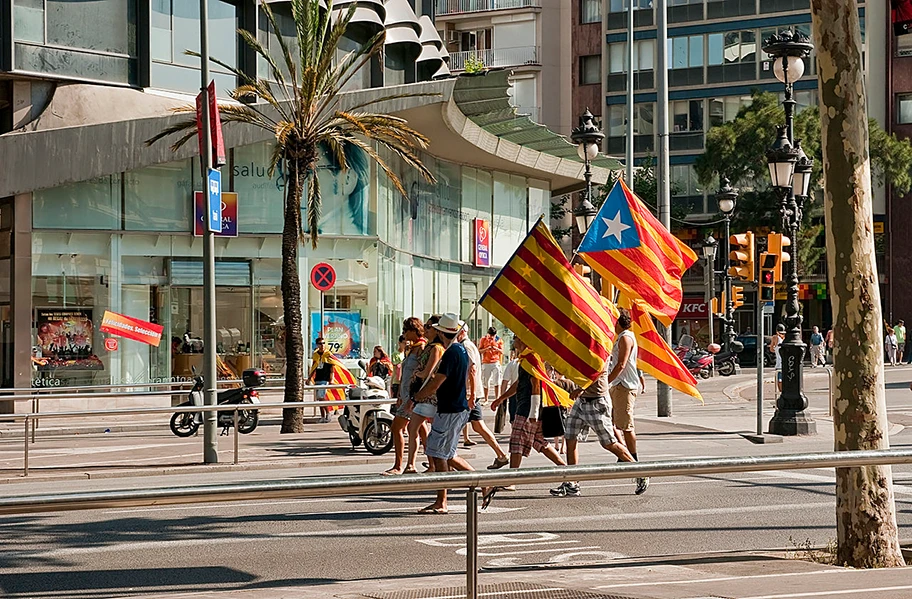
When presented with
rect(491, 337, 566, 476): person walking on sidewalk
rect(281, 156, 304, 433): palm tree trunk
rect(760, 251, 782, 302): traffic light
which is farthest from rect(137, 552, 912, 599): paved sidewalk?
rect(281, 156, 304, 433): palm tree trunk

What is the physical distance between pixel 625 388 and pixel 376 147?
2265 cm

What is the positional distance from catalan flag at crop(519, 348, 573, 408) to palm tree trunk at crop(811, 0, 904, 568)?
4605 mm

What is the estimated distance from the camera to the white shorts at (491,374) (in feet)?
94.0

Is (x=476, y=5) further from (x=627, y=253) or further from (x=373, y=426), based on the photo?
(x=627, y=253)

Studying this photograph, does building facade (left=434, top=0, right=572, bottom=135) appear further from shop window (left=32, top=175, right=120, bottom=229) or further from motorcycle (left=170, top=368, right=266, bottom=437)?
motorcycle (left=170, top=368, right=266, bottom=437)

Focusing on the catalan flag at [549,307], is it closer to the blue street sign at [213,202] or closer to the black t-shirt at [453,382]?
the black t-shirt at [453,382]

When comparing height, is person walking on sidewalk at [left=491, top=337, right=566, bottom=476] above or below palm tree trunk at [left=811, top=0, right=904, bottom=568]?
below

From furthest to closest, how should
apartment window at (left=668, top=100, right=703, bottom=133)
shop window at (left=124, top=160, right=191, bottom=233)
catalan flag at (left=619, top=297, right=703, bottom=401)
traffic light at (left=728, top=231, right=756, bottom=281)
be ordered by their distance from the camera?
apartment window at (left=668, top=100, right=703, bottom=133) → shop window at (left=124, top=160, right=191, bottom=233) → traffic light at (left=728, top=231, right=756, bottom=281) → catalan flag at (left=619, top=297, right=703, bottom=401)

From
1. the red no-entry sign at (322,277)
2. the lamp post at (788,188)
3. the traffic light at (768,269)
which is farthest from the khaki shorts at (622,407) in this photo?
the red no-entry sign at (322,277)

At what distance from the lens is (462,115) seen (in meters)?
35.1

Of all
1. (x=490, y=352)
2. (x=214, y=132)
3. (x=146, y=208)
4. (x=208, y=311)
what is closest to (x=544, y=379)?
(x=208, y=311)

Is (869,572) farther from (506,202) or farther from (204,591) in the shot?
(506,202)

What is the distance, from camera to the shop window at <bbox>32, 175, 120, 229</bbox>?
29219mm

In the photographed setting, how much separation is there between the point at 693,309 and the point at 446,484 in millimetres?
65699
